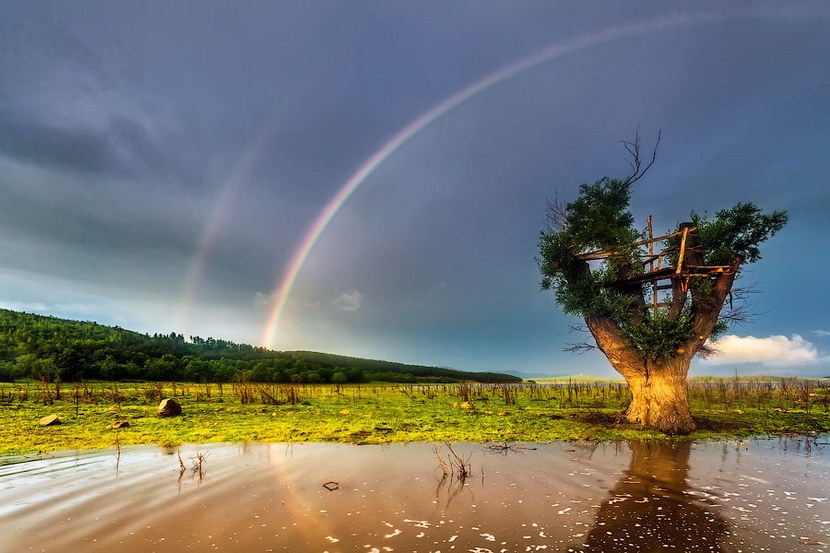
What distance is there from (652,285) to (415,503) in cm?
1583

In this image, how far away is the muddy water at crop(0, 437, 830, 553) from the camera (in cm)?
620

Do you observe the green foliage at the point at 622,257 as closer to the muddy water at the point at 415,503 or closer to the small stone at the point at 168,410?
the muddy water at the point at 415,503

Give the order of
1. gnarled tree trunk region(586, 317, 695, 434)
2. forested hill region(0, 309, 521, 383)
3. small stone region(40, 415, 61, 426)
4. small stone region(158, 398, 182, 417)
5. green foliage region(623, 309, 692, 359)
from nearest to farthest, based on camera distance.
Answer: gnarled tree trunk region(586, 317, 695, 434) → green foliage region(623, 309, 692, 359) → small stone region(40, 415, 61, 426) → small stone region(158, 398, 182, 417) → forested hill region(0, 309, 521, 383)

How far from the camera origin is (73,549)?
19.3 ft

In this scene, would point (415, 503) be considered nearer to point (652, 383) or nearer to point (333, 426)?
point (333, 426)

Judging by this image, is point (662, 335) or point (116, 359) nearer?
point (662, 335)

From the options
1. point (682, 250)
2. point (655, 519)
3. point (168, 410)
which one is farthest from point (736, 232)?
point (168, 410)

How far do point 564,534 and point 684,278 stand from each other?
15222 millimetres

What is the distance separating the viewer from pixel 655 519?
7.08m

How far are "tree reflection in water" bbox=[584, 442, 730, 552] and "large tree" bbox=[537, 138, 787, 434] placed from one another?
807cm

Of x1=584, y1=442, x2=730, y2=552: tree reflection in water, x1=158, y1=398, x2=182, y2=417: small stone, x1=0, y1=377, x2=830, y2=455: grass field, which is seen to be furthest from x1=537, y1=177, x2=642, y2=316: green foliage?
x1=158, y1=398, x2=182, y2=417: small stone

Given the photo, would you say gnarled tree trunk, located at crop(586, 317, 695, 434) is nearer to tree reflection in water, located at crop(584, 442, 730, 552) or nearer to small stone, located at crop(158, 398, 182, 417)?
tree reflection in water, located at crop(584, 442, 730, 552)

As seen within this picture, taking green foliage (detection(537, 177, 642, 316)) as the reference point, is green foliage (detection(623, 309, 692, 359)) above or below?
below

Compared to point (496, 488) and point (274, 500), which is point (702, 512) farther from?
point (274, 500)
